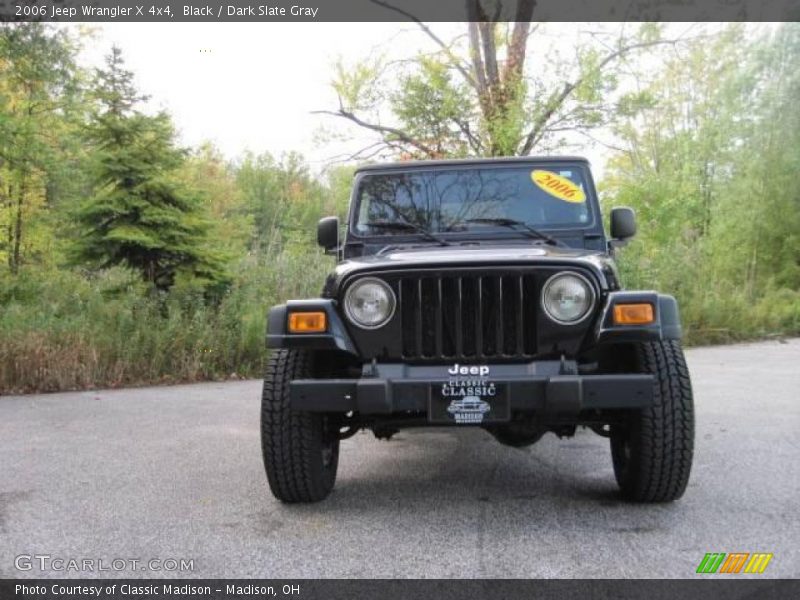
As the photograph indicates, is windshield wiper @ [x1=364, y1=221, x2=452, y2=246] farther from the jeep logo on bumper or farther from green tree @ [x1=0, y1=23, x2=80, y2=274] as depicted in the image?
green tree @ [x1=0, y1=23, x2=80, y2=274]

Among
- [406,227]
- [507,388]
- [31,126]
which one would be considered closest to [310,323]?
[507,388]

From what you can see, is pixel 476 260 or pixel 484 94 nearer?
pixel 476 260

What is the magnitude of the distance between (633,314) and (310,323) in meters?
1.43

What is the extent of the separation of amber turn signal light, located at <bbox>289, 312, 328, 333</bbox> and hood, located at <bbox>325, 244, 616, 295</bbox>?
0.22 meters

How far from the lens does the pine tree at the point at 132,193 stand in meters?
9.70

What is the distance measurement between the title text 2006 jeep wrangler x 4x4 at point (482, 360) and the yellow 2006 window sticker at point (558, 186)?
36.2 inches

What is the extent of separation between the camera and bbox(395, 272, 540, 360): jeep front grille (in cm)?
350

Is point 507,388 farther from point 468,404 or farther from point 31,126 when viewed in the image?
point 31,126

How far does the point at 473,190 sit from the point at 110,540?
282cm

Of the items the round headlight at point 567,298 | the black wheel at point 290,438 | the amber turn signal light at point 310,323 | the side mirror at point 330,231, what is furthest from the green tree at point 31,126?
the round headlight at point 567,298

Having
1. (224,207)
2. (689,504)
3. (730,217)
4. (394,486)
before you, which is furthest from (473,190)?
(224,207)

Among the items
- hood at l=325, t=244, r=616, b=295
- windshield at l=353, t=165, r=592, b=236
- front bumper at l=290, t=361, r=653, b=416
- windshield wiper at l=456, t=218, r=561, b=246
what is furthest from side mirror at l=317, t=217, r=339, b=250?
front bumper at l=290, t=361, r=653, b=416

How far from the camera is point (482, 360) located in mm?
3518

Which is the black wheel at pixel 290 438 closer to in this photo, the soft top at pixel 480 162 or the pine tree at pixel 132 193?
the soft top at pixel 480 162
